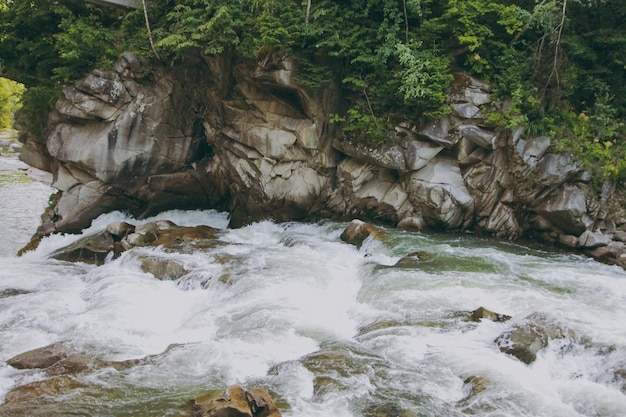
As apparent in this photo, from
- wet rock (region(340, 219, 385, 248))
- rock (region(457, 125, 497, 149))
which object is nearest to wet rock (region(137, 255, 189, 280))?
wet rock (region(340, 219, 385, 248))

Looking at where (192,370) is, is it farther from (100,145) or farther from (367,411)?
(100,145)

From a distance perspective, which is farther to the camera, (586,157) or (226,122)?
(226,122)

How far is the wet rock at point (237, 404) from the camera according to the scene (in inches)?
254

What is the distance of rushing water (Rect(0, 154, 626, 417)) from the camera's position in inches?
294

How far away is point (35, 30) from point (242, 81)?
8498mm

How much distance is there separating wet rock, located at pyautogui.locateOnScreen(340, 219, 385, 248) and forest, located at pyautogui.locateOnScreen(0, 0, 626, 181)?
3.15m

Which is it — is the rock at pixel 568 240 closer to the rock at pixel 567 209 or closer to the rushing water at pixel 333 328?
the rock at pixel 567 209

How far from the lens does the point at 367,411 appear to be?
23.3 feet

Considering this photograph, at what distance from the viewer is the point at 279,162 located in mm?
18219

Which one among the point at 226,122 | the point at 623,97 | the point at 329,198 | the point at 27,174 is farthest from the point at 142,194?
the point at 27,174

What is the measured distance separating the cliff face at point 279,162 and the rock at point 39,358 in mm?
10456

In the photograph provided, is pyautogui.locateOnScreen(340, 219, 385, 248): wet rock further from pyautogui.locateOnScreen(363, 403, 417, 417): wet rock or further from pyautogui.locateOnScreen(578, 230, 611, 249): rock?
pyautogui.locateOnScreen(363, 403, 417, 417): wet rock

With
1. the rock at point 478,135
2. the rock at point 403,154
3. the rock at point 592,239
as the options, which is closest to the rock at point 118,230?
the rock at point 403,154

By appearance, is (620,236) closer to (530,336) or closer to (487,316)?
(487,316)
